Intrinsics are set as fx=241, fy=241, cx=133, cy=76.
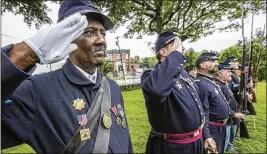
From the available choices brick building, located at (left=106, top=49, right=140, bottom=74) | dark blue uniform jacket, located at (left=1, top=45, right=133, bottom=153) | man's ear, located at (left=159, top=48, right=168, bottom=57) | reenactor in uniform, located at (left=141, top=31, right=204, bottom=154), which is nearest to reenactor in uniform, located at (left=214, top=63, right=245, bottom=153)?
reenactor in uniform, located at (left=141, top=31, right=204, bottom=154)

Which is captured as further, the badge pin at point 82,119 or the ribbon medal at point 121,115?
the ribbon medal at point 121,115

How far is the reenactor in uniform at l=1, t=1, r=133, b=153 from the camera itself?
30.8 inches

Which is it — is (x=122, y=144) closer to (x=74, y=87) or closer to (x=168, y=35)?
(x=74, y=87)

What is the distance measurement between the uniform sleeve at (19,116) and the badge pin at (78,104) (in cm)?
22

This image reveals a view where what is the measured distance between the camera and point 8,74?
2.42ft

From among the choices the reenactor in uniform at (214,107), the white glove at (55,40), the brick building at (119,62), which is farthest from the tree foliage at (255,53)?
Answer: the brick building at (119,62)

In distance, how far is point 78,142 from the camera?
1308 millimetres

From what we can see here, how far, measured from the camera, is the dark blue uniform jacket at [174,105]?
2.40 m

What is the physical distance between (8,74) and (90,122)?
2.35 ft

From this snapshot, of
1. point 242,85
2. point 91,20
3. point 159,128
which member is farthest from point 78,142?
point 242,85

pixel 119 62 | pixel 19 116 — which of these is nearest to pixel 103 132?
pixel 19 116

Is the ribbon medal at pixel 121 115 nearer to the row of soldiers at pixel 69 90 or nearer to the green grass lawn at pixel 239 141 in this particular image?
the row of soldiers at pixel 69 90

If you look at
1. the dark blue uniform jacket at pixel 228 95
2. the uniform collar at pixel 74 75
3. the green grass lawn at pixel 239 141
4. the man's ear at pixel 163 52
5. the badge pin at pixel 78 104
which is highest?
the man's ear at pixel 163 52

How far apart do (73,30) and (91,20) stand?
2.70ft
